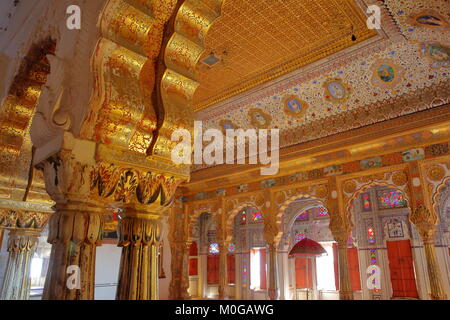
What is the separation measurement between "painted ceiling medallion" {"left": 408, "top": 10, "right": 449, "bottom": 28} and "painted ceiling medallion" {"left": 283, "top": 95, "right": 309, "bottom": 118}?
2.72 meters

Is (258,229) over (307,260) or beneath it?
over

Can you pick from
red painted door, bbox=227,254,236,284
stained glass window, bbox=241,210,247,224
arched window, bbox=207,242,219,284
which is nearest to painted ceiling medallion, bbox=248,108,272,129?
stained glass window, bbox=241,210,247,224

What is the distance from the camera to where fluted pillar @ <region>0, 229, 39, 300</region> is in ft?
11.2

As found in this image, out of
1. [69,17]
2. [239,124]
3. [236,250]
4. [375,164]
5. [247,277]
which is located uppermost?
[239,124]

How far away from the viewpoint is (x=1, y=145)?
3.21 meters

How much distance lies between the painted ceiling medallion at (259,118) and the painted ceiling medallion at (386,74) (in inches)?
97.8

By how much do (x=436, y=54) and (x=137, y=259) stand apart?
590 centimetres

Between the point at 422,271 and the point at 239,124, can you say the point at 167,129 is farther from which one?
the point at 422,271

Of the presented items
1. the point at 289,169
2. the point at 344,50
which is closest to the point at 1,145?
the point at 344,50

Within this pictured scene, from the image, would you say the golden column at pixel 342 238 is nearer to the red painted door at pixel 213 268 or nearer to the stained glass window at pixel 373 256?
the stained glass window at pixel 373 256

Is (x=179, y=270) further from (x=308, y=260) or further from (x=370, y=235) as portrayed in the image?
(x=370, y=235)

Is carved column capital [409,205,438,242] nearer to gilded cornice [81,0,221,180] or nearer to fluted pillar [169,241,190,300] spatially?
gilded cornice [81,0,221,180]

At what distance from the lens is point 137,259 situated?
6.51 feet

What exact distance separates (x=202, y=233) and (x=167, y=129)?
42.7 feet
